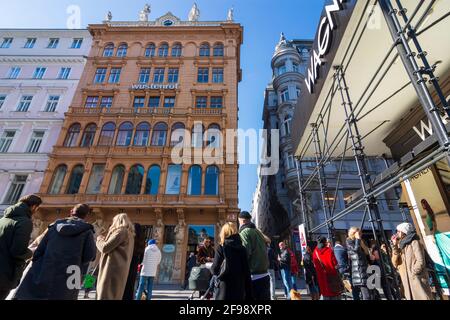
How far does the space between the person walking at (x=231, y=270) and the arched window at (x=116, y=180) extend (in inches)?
642

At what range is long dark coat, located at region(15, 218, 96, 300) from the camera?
2812mm

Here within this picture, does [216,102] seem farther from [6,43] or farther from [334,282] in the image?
[6,43]

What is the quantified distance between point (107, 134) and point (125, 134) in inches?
61.6

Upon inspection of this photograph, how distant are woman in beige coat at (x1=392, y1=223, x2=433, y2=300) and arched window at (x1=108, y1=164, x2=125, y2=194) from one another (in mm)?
17527

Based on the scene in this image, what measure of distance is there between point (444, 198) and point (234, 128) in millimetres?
15888

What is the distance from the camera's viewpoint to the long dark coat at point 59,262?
281cm

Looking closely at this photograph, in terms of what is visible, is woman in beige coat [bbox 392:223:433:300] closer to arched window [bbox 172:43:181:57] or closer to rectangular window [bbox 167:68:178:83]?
rectangular window [bbox 167:68:178:83]

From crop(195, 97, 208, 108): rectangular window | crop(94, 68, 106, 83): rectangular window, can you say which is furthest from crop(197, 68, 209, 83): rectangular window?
crop(94, 68, 106, 83): rectangular window

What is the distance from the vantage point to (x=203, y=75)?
917 inches

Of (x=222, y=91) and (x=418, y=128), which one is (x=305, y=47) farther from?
(x=418, y=128)

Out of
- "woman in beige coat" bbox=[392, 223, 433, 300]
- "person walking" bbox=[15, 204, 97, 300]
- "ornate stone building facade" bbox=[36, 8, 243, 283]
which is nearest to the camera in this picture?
"person walking" bbox=[15, 204, 97, 300]

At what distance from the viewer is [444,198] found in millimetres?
4859

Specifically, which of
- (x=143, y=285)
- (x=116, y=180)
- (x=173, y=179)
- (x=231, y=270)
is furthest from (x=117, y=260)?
(x=116, y=180)

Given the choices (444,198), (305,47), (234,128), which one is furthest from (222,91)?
(444,198)
